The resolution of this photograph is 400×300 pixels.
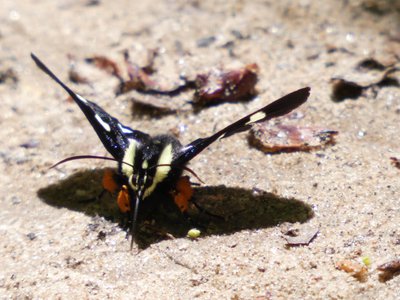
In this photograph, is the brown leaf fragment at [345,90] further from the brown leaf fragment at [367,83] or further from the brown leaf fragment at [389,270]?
the brown leaf fragment at [389,270]

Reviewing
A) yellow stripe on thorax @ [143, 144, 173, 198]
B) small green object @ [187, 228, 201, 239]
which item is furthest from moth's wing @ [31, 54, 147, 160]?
small green object @ [187, 228, 201, 239]

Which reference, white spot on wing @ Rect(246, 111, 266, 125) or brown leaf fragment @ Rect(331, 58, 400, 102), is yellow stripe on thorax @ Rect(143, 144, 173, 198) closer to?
white spot on wing @ Rect(246, 111, 266, 125)

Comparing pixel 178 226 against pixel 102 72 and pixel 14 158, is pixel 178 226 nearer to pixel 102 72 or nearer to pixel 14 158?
pixel 14 158

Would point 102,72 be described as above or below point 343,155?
below

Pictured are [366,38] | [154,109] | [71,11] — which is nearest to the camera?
[154,109]

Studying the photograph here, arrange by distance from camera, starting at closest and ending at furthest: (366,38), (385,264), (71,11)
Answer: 1. (385,264)
2. (366,38)
3. (71,11)

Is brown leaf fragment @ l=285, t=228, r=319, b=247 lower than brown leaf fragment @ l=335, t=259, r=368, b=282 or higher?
lower

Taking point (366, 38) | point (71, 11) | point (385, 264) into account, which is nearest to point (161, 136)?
point (385, 264)
